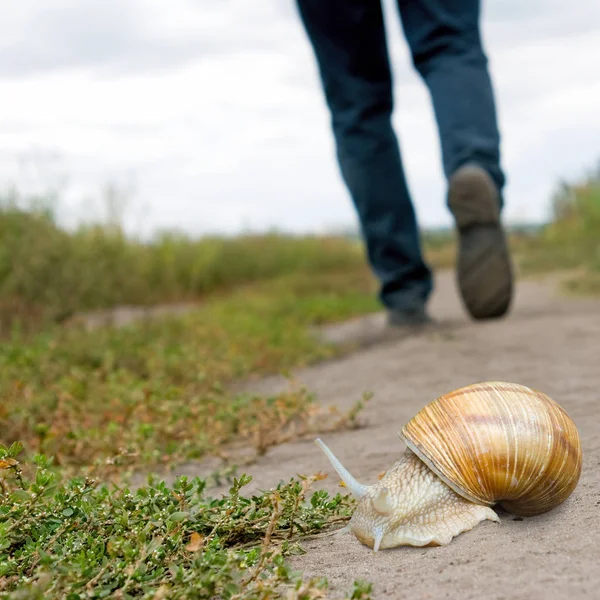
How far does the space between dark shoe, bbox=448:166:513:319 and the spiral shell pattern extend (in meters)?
2.21

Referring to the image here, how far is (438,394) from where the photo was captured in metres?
3.30

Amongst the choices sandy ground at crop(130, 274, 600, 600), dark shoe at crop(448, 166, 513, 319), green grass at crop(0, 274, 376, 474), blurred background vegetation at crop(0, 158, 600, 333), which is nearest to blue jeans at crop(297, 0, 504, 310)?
dark shoe at crop(448, 166, 513, 319)

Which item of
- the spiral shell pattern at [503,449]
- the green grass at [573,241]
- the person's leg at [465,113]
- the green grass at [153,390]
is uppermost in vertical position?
the person's leg at [465,113]

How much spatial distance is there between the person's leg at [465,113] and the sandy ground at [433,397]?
22.0 inches

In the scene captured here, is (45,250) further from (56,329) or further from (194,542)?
(194,542)

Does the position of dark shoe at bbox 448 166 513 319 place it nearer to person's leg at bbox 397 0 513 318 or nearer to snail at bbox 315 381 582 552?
person's leg at bbox 397 0 513 318

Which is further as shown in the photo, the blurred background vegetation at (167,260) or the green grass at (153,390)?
the blurred background vegetation at (167,260)

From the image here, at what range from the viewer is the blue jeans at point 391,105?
3.93 metres

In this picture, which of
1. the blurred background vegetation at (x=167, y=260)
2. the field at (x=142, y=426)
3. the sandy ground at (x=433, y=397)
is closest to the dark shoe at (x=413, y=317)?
the sandy ground at (x=433, y=397)

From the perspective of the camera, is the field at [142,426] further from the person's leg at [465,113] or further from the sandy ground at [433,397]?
the person's leg at [465,113]

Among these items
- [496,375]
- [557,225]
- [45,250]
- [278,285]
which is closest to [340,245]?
[278,285]

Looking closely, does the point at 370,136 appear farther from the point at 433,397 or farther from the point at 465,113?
the point at 433,397

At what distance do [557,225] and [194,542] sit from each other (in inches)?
700

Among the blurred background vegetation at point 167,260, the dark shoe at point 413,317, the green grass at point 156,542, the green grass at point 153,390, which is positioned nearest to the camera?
the green grass at point 156,542
